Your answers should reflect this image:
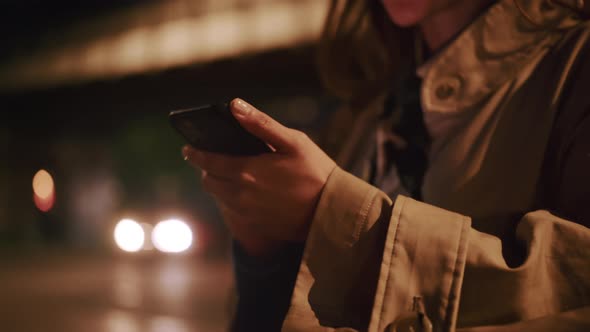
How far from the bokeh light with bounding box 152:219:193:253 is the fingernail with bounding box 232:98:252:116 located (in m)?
6.63

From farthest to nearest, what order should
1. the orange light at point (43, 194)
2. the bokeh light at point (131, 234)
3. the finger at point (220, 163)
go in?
1. the orange light at point (43, 194)
2. the bokeh light at point (131, 234)
3. the finger at point (220, 163)

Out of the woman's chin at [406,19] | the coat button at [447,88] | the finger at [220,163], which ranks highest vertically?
the finger at [220,163]

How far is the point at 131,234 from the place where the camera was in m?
7.93

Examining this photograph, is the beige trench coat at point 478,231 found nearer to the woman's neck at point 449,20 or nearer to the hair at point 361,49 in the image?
the woman's neck at point 449,20

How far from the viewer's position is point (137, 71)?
40.8ft

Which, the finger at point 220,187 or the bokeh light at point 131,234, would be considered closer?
the finger at point 220,187

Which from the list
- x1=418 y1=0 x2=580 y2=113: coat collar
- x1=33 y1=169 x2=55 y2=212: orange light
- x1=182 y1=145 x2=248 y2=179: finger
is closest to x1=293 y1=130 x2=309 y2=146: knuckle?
x1=182 y1=145 x2=248 y2=179: finger

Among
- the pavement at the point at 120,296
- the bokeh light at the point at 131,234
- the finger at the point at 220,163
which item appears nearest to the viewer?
the finger at the point at 220,163

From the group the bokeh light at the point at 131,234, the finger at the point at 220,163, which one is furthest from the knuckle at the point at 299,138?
the bokeh light at the point at 131,234

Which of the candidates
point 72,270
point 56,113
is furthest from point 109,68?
point 72,270

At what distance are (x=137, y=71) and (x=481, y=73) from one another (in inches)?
488

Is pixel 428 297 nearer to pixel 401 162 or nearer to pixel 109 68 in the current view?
pixel 401 162

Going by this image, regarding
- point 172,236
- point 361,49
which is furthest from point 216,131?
point 172,236

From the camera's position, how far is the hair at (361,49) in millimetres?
1726
